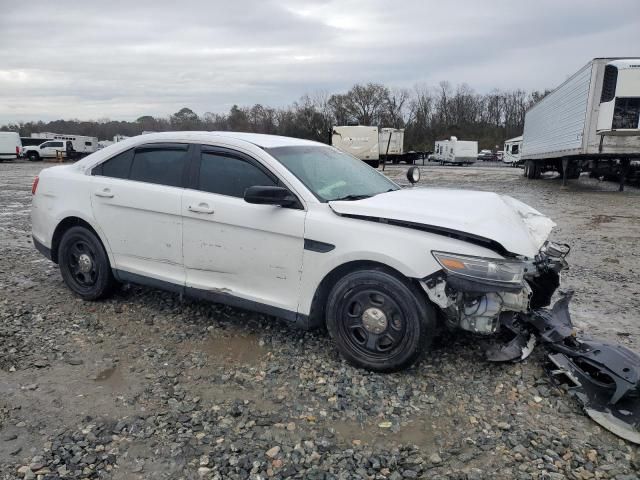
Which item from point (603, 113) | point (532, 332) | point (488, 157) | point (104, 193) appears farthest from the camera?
point (488, 157)

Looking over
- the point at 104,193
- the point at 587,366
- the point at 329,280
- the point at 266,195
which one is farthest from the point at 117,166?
the point at 587,366

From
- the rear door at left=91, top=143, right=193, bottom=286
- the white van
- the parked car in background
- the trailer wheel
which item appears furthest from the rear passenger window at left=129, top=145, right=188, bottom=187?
the parked car in background

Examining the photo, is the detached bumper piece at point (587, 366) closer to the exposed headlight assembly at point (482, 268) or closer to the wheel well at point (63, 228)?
the exposed headlight assembly at point (482, 268)

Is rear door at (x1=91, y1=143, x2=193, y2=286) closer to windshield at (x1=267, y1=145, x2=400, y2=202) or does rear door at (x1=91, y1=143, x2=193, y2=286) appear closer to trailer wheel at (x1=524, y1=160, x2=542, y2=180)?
windshield at (x1=267, y1=145, x2=400, y2=202)

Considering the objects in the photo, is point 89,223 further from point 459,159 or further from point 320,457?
point 459,159

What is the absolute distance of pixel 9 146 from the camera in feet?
132

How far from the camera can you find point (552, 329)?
3.58m

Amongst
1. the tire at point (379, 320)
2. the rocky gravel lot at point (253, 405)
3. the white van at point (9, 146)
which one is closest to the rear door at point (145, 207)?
the rocky gravel lot at point (253, 405)

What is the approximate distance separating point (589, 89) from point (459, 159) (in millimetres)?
32128

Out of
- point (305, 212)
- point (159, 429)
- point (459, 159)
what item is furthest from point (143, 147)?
point (459, 159)

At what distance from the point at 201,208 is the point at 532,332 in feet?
8.99

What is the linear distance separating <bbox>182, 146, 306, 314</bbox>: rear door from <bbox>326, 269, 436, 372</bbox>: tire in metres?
0.38

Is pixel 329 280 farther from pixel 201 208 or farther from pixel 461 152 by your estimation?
pixel 461 152

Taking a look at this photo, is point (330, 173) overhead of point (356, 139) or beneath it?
beneath
